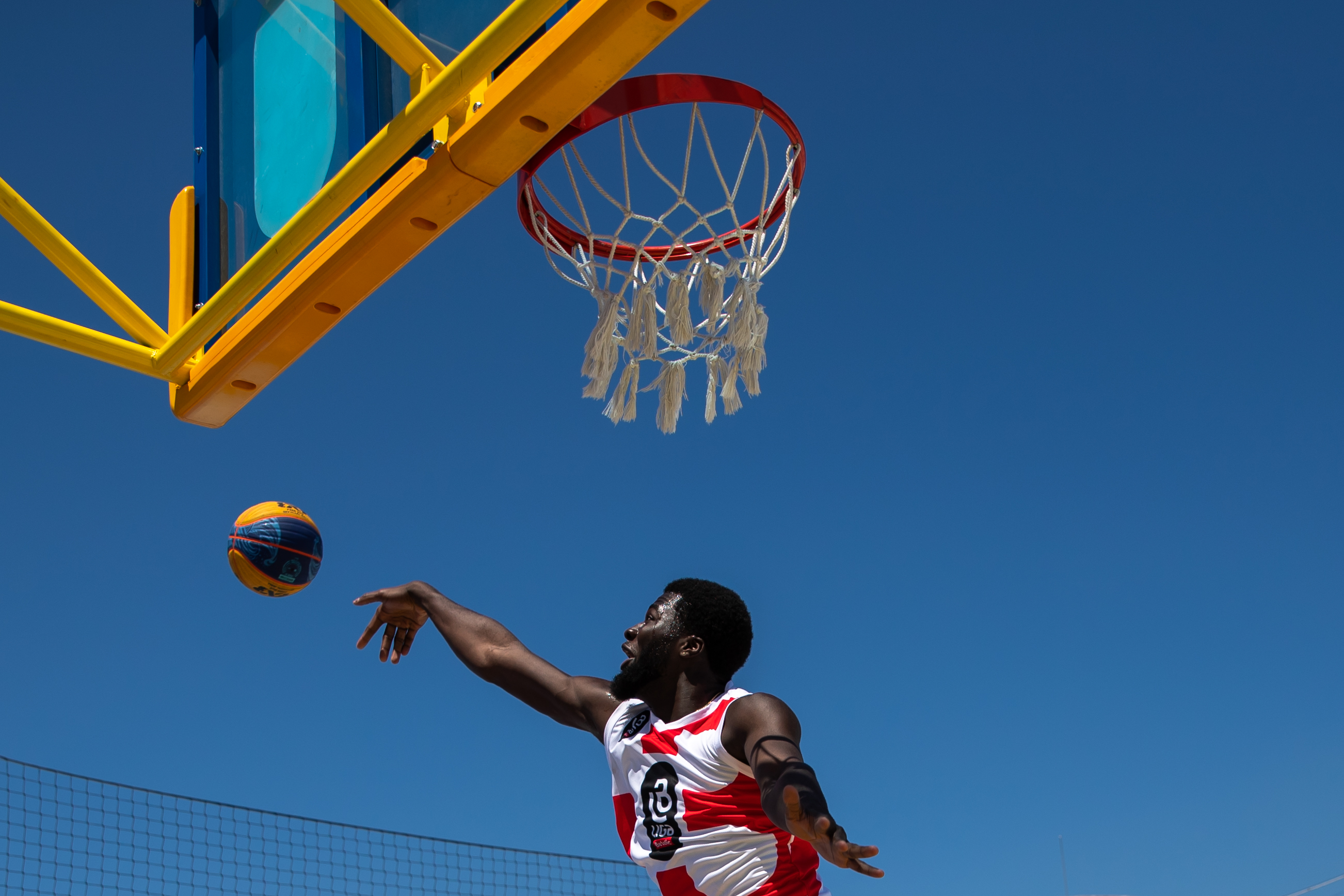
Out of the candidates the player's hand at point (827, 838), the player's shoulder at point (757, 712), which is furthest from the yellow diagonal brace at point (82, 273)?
the player's hand at point (827, 838)

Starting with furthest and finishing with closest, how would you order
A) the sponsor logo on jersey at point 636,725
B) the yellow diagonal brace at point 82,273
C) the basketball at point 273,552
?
1. the basketball at point 273,552
2. the yellow diagonal brace at point 82,273
3. the sponsor logo on jersey at point 636,725

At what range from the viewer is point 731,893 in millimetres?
3502

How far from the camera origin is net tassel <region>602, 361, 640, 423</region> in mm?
5574

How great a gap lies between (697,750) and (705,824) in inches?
7.8

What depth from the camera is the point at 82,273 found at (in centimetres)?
502

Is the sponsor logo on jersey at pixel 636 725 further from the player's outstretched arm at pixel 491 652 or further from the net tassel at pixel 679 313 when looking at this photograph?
the net tassel at pixel 679 313

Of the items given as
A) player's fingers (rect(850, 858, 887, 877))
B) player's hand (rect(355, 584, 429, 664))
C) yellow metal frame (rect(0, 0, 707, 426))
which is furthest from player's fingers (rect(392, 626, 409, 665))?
player's fingers (rect(850, 858, 887, 877))

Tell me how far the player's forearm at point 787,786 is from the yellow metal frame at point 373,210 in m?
2.00

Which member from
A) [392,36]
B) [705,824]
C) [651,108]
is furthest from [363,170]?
[705,824]

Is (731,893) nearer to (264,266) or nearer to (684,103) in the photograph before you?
(264,266)

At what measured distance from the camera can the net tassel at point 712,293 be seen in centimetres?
579

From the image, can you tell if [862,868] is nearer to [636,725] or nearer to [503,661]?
[636,725]

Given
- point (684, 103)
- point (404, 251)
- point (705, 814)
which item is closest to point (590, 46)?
point (404, 251)

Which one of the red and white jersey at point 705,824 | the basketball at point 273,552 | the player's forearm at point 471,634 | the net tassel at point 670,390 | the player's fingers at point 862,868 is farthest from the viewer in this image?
the net tassel at point 670,390
